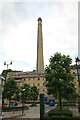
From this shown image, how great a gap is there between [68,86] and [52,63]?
12.4 feet

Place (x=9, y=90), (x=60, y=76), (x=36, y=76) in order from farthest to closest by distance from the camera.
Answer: (x=36, y=76) < (x=9, y=90) < (x=60, y=76)

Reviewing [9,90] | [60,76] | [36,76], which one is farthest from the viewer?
[36,76]

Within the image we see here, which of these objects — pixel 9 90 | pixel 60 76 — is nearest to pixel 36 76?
pixel 9 90

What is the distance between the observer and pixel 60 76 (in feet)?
68.7

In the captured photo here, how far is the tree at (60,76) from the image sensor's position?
67.5 feet

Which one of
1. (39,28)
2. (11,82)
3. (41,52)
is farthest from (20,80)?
(11,82)

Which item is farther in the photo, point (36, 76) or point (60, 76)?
point (36, 76)

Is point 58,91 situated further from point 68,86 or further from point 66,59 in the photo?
point 66,59

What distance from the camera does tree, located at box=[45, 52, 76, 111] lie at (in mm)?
20589

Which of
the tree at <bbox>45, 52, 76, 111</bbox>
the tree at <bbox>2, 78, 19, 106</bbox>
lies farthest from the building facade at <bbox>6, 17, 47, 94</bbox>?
the tree at <bbox>45, 52, 76, 111</bbox>

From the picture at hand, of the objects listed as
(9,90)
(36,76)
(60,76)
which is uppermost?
(36,76)

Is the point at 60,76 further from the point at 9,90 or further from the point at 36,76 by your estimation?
the point at 36,76

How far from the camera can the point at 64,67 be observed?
21.6 m

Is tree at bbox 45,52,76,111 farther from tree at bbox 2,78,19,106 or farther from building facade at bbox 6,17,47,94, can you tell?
building facade at bbox 6,17,47,94
